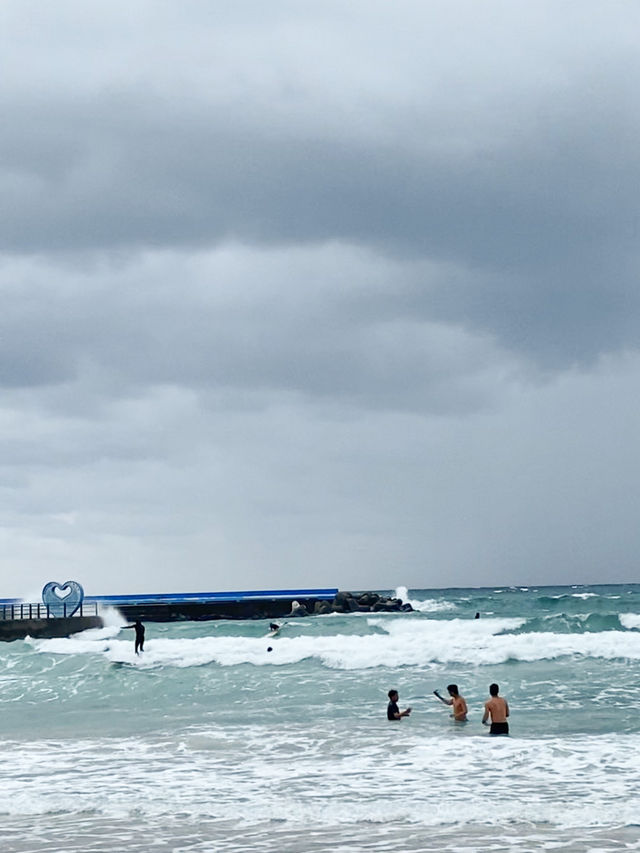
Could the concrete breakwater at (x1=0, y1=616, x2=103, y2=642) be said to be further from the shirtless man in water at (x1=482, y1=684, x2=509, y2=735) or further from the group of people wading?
the shirtless man in water at (x1=482, y1=684, x2=509, y2=735)

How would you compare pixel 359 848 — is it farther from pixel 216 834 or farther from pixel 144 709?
pixel 144 709

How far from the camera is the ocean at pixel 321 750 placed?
12.7 m

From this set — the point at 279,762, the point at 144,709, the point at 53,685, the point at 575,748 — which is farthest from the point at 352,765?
the point at 53,685

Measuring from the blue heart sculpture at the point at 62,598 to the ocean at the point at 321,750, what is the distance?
13917 millimetres

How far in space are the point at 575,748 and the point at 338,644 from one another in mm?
21533

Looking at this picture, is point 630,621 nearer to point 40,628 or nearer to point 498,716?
point 40,628

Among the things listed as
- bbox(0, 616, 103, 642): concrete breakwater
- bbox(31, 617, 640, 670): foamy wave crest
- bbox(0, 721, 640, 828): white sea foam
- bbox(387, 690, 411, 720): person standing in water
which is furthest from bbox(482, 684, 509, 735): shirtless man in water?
bbox(0, 616, 103, 642): concrete breakwater

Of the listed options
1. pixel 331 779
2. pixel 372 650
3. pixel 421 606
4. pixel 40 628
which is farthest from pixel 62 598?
pixel 421 606

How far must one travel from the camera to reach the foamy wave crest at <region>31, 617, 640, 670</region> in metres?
35.2

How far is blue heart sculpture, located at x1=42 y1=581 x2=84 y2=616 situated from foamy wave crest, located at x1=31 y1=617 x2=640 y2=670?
29.3 feet

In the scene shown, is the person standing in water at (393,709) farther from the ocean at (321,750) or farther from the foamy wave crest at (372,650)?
the foamy wave crest at (372,650)

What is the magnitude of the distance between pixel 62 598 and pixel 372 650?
22.1 meters

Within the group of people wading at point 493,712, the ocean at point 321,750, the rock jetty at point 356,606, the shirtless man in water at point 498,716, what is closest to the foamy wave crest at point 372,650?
the ocean at point 321,750

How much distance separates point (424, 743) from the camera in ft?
64.1
